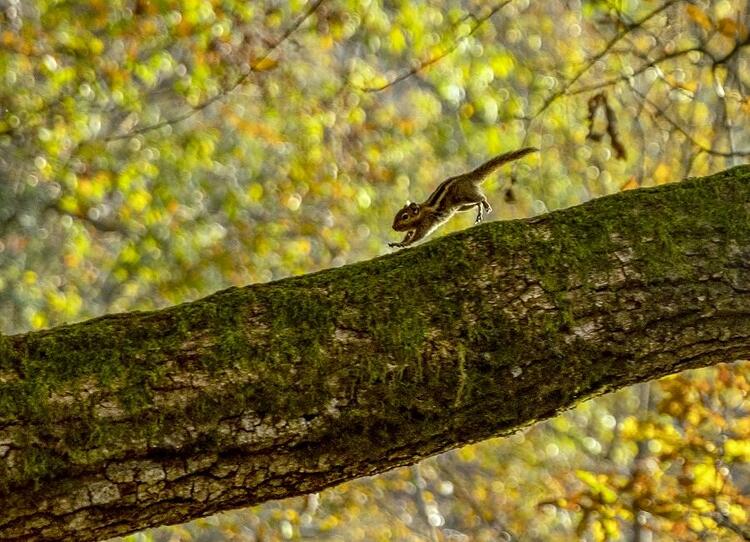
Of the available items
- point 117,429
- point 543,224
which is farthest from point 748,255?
point 117,429

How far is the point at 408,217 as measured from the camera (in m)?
3.95

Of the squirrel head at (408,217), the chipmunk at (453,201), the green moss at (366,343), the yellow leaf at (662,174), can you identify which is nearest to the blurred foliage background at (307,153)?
the yellow leaf at (662,174)

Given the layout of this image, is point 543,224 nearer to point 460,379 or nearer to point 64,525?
point 460,379

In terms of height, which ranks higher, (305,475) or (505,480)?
(505,480)

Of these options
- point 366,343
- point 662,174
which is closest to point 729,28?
point 662,174

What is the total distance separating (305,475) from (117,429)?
1.46ft

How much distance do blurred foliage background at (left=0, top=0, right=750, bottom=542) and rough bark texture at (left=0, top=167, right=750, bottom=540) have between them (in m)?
4.90

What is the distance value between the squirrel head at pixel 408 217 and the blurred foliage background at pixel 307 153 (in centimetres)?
358

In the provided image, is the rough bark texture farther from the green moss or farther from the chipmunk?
the chipmunk

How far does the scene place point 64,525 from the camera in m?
2.36

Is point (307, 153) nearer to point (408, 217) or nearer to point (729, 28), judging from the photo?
point (729, 28)

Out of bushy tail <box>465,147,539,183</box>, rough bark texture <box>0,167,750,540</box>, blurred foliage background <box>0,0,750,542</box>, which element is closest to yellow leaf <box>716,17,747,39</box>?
blurred foliage background <box>0,0,750,542</box>

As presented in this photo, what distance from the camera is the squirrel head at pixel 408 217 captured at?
3896 millimetres

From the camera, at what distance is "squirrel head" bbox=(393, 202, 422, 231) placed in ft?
12.8
